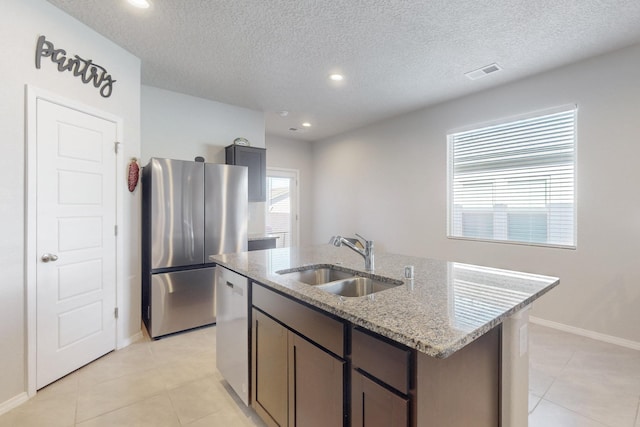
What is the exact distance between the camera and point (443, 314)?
1.09m

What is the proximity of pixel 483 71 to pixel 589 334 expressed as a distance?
2.82m

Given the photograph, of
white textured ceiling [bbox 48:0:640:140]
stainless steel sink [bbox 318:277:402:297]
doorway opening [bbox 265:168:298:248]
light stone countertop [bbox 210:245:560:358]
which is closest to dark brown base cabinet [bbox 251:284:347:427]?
light stone countertop [bbox 210:245:560:358]

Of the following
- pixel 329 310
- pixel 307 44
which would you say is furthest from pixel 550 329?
pixel 307 44

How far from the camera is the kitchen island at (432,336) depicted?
958mm

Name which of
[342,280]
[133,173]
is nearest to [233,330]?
[342,280]

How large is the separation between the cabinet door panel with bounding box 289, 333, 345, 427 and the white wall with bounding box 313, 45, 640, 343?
309 cm

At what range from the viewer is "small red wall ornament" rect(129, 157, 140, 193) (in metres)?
2.91

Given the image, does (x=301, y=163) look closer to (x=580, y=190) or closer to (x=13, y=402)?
(x=580, y=190)

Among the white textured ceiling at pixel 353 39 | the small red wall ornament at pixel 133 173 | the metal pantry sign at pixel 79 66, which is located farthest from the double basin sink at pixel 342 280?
the metal pantry sign at pixel 79 66

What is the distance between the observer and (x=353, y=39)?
263 cm

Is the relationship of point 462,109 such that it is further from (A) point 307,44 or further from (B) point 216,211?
(B) point 216,211

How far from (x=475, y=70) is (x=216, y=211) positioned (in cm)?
313

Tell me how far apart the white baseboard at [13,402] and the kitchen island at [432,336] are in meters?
1.70

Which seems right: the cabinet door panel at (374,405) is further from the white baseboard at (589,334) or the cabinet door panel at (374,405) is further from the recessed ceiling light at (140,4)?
the white baseboard at (589,334)
